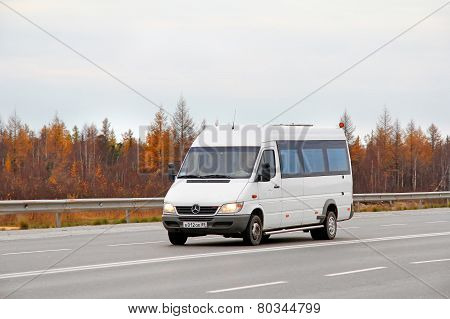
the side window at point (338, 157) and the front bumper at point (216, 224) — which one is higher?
the side window at point (338, 157)

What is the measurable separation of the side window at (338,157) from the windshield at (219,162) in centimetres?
357

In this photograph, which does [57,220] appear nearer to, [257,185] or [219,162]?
[219,162]

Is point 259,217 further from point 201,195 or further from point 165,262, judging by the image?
point 165,262

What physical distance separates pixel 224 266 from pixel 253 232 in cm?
472

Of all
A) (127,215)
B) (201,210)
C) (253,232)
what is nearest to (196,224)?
(201,210)

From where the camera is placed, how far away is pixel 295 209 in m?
21.8

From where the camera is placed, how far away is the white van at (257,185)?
64.3 feet

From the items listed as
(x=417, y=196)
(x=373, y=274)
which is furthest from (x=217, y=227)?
(x=417, y=196)

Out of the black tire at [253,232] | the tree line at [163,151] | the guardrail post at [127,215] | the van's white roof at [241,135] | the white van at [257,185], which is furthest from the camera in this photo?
the tree line at [163,151]

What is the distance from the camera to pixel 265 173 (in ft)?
67.8

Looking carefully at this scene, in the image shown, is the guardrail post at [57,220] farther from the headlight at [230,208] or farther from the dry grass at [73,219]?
the headlight at [230,208]

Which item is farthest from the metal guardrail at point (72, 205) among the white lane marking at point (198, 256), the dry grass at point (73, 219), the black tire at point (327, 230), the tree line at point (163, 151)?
the tree line at point (163, 151)

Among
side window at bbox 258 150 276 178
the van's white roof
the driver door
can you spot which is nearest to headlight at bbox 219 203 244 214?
the driver door

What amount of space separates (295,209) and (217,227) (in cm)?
296
